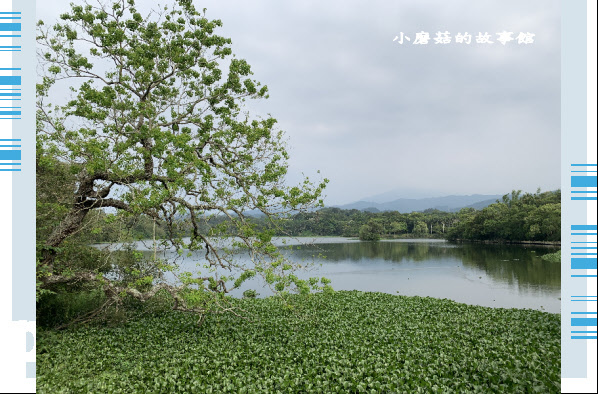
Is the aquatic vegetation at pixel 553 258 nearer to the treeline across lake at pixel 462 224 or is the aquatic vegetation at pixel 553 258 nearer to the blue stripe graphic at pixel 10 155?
the treeline across lake at pixel 462 224

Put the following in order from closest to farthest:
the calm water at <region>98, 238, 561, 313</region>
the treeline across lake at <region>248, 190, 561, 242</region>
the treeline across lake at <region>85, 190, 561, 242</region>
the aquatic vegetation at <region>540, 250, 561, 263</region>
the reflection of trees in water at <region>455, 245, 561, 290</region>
Answer: the treeline across lake at <region>85, 190, 561, 242</region> < the calm water at <region>98, 238, 561, 313</region> < the reflection of trees in water at <region>455, 245, 561, 290</region> < the aquatic vegetation at <region>540, 250, 561, 263</region> < the treeline across lake at <region>248, 190, 561, 242</region>

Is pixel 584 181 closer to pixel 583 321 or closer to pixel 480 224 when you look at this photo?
pixel 583 321

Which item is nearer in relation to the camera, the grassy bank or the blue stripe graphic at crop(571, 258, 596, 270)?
the blue stripe graphic at crop(571, 258, 596, 270)

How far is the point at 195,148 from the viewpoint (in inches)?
317

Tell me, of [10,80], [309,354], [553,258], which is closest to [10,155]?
[10,80]

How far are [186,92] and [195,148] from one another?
172cm

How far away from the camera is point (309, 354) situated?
648cm

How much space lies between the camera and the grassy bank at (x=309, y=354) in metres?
5.21

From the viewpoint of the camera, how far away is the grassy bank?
521cm

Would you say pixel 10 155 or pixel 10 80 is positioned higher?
pixel 10 80

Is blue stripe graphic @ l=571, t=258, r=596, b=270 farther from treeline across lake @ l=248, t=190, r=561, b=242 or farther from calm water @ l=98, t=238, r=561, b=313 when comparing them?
treeline across lake @ l=248, t=190, r=561, b=242

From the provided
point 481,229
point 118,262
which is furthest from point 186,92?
point 481,229

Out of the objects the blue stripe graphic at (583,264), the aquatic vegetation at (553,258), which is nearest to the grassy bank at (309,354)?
the blue stripe graphic at (583,264)

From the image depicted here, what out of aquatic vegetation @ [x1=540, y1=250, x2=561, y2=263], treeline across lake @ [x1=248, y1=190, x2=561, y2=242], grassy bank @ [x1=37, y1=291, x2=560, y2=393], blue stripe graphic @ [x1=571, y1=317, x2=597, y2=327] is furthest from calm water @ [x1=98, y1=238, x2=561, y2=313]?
blue stripe graphic @ [x1=571, y1=317, x2=597, y2=327]
